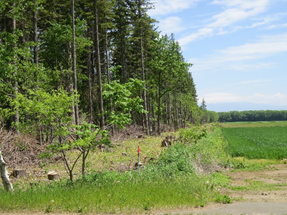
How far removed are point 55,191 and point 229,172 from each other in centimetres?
1152

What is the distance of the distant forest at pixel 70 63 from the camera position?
1021 centimetres

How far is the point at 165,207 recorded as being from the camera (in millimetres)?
8695

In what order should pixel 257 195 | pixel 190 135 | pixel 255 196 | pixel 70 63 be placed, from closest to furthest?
1. pixel 255 196
2. pixel 257 195
3. pixel 190 135
4. pixel 70 63

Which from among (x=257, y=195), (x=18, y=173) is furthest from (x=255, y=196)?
(x=18, y=173)

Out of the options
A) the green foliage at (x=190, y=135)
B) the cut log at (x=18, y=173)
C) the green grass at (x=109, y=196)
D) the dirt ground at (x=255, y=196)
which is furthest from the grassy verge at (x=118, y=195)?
the green foliage at (x=190, y=135)

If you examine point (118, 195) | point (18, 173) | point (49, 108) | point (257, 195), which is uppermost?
point (49, 108)

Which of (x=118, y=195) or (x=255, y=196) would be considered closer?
(x=118, y=195)

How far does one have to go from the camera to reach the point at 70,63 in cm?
2933

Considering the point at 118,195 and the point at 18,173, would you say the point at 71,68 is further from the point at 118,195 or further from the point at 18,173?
the point at 118,195

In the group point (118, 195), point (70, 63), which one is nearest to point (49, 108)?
point (118, 195)

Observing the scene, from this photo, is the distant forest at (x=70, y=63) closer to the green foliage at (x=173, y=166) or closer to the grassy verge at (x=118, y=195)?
the grassy verge at (x=118, y=195)

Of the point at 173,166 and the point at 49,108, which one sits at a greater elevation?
the point at 49,108

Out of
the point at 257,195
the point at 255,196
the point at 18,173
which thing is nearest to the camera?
the point at 255,196

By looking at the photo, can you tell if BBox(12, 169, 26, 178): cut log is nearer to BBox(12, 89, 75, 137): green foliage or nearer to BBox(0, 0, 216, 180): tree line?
BBox(0, 0, 216, 180): tree line
